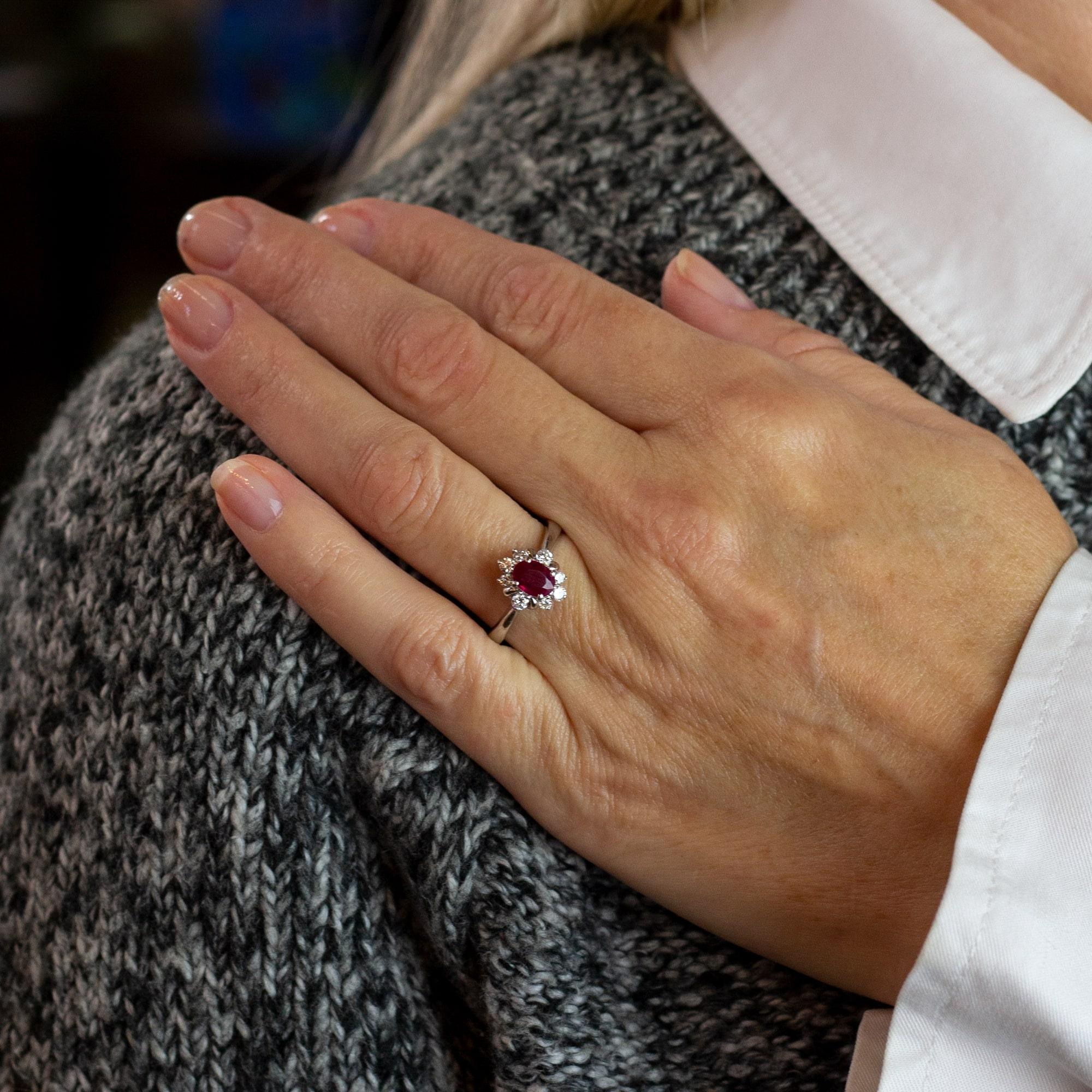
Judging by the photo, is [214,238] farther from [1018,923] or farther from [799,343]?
[1018,923]

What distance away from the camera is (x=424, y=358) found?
651 mm

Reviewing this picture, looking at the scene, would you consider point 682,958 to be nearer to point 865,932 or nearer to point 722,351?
point 865,932

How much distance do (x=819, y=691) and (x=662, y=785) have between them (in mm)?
96

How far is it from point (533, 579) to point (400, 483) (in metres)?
0.09

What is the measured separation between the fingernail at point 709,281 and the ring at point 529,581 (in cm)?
21

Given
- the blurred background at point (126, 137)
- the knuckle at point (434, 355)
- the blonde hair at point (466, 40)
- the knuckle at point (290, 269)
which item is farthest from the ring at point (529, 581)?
the blurred background at point (126, 137)

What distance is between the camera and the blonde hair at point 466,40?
0.84m

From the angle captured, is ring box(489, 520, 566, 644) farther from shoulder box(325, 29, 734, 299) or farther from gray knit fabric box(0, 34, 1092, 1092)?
shoulder box(325, 29, 734, 299)

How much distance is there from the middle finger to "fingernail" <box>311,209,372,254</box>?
0.02 m

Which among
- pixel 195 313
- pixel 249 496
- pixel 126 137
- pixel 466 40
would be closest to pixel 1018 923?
pixel 249 496

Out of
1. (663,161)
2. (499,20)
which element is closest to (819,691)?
(663,161)

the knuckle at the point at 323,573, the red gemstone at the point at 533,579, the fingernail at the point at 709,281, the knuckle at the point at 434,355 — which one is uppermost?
the fingernail at the point at 709,281

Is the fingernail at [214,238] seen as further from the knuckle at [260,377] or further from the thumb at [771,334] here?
the thumb at [771,334]

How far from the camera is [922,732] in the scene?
1.89 ft
